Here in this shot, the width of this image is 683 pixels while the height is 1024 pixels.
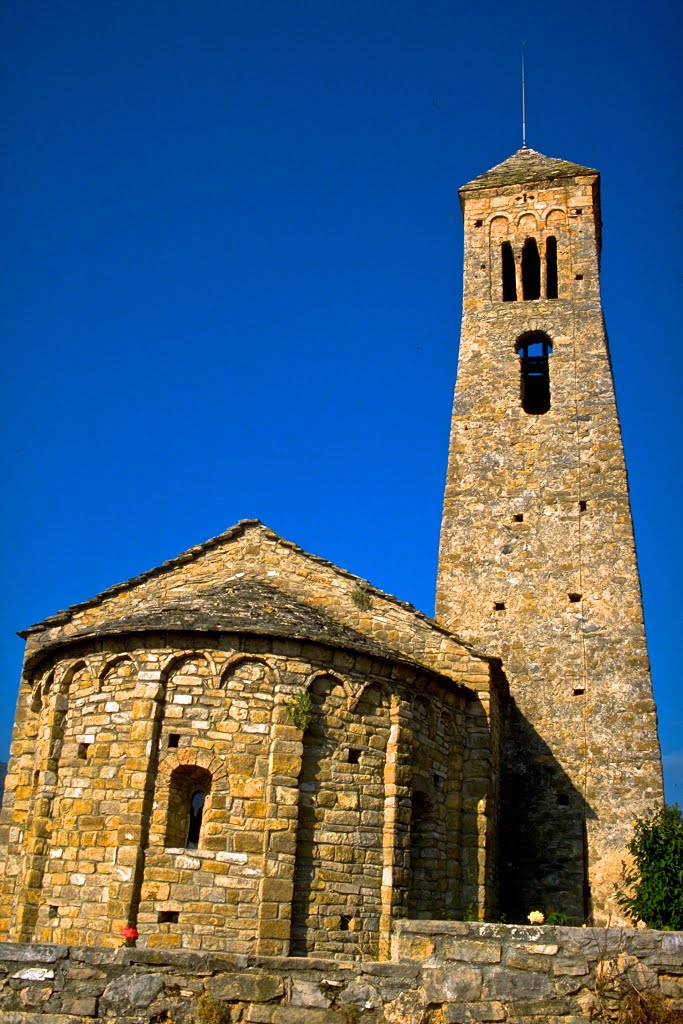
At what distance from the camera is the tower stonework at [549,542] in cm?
1385

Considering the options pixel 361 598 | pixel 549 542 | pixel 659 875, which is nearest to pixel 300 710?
pixel 361 598

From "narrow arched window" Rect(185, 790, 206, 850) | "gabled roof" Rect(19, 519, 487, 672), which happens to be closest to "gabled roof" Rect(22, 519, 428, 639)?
"gabled roof" Rect(19, 519, 487, 672)

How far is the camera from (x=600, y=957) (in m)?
5.23

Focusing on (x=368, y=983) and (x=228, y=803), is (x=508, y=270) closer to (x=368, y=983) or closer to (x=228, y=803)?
(x=228, y=803)

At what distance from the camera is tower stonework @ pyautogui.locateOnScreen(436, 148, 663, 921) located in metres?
13.9

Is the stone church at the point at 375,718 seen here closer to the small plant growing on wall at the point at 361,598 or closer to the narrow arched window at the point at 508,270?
the small plant growing on wall at the point at 361,598

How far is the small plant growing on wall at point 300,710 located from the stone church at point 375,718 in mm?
24

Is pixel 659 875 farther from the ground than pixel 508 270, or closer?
closer

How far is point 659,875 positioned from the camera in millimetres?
12078

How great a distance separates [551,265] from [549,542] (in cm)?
618

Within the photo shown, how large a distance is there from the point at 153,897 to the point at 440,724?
4133mm

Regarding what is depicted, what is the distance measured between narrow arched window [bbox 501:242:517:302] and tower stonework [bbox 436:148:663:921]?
0.04m

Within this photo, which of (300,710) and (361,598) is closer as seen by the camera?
(300,710)

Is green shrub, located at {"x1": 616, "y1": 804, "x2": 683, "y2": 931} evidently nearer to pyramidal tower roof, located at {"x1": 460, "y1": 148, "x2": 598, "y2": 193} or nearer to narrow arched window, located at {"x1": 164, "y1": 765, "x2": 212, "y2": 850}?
narrow arched window, located at {"x1": 164, "y1": 765, "x2": 212, "y2": 850}
